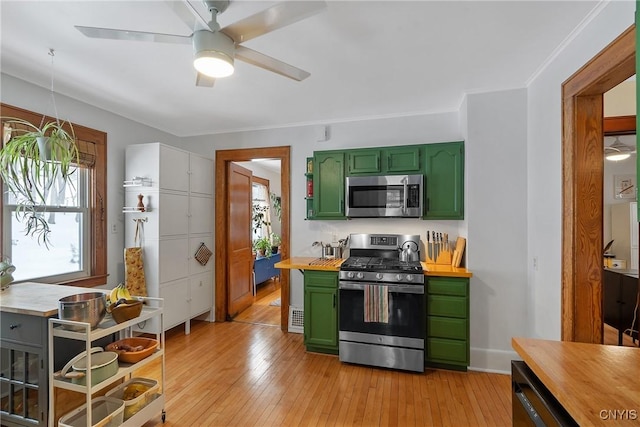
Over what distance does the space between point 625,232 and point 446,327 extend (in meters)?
2.41

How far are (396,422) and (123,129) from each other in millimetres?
3996

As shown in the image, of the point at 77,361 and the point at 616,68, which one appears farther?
the point at 77,361

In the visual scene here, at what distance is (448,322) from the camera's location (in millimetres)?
2766

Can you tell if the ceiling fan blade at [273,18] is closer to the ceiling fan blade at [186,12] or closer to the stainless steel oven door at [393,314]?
the ceiling fan blade at [186,12]

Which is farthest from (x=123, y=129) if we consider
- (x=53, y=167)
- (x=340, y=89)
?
(x=340, y=89)

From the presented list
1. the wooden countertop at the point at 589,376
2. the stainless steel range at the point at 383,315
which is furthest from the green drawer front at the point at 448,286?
the wooden countertop at the point at 589,376

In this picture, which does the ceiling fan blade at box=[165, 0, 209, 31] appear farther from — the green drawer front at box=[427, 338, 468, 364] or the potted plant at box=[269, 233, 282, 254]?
the potted plant at box=[269, 233, 282, 254]

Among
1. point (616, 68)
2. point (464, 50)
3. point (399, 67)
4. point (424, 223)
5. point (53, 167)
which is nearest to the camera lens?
point (616, 68)

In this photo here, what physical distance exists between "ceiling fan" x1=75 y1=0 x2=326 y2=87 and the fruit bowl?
1.48 meters

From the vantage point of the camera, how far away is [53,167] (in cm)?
203

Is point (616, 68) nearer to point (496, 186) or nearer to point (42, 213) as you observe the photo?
point (496, 186)

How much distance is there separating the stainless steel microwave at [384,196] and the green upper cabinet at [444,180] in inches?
4.7

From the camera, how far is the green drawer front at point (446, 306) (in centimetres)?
273

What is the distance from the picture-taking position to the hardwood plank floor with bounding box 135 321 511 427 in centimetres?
213
